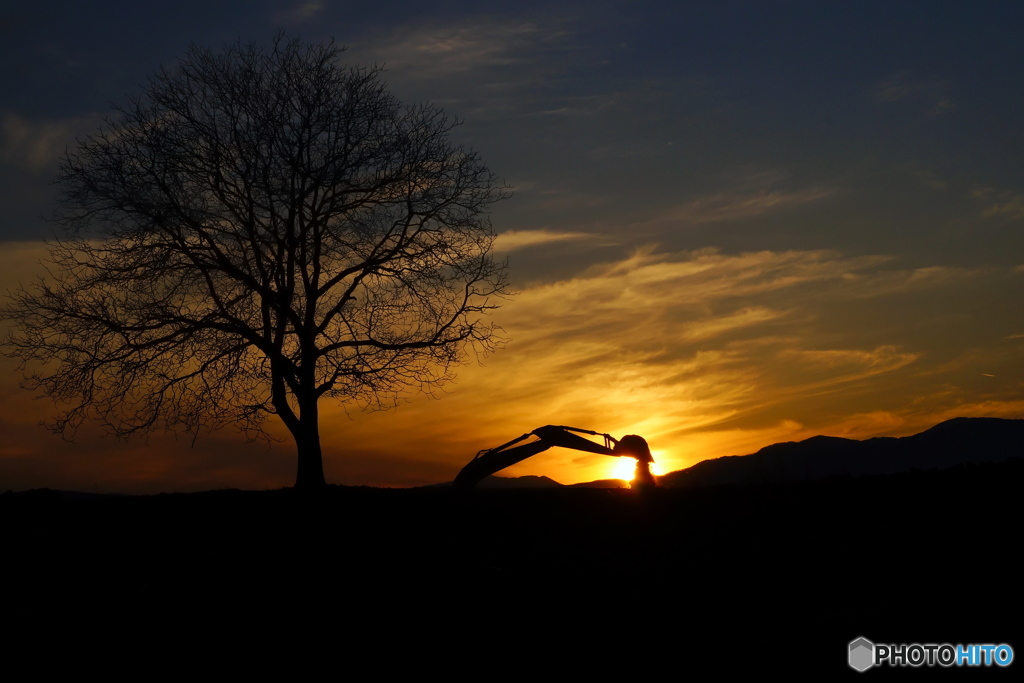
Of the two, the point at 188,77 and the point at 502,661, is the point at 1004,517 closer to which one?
the point at 502,661

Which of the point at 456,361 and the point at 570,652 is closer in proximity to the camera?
the point at 570,652

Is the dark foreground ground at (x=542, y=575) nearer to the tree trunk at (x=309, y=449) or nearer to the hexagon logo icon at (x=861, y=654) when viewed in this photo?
the hexagon logo icon at (x=861, y=654)

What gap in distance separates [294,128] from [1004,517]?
15.3 metres

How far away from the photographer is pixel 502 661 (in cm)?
968

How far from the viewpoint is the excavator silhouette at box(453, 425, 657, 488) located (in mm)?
18766

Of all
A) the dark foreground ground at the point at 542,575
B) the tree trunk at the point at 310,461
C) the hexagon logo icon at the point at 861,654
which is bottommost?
the hexagon logo icon at the point at 861,654

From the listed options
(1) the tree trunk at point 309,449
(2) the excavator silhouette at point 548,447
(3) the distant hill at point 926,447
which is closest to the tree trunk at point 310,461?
(1) the tree trunk at point 309,449

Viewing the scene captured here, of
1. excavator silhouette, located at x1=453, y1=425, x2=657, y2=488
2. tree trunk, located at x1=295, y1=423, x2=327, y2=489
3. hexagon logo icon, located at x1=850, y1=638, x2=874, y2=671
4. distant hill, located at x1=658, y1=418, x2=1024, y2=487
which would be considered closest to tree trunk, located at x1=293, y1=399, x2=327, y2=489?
tree trunk, located at x1=295, y1=423, x2=327, y2=489

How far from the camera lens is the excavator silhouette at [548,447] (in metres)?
18.8

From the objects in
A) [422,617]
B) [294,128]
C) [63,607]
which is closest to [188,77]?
[294,128]

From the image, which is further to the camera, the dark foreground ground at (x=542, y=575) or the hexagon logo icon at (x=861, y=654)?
the dark foreground ground at (x=542, y=575)

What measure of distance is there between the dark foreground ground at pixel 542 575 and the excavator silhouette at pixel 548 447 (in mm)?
3102

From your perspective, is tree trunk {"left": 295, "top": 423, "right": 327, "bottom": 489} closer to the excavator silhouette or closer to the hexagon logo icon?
the excavator silhouette

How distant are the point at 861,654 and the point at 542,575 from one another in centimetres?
434
